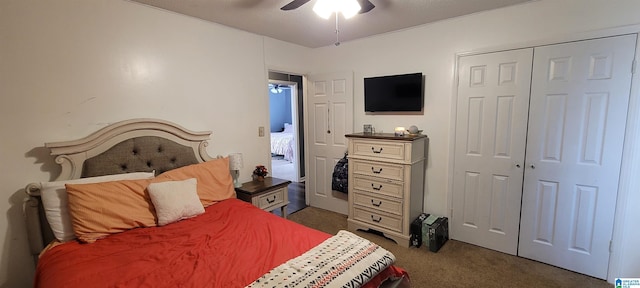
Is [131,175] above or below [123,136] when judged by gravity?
below

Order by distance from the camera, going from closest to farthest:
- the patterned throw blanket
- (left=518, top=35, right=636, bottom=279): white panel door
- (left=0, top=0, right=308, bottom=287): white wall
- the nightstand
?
the patterned throw blanket, (left=0, top=0, right=308, bottom=287): white wall, (left=518, top=35, right=636, bottom=279): white panel door, the nightstand

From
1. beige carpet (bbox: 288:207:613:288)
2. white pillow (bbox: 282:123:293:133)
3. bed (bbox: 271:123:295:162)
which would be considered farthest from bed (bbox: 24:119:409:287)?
white pillow (bbox: 282:123:293:133)

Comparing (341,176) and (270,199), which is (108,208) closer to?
(270,199)

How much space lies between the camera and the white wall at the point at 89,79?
178 cm

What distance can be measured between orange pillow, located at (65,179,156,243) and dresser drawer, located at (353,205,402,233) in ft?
6.50

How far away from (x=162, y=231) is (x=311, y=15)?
2.11m

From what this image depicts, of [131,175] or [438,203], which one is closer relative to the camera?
[131,175]

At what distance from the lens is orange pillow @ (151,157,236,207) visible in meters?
2.22

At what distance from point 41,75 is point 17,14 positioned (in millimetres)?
380

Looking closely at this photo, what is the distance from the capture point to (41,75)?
185cm

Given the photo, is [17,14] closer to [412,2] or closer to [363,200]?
[412,2]

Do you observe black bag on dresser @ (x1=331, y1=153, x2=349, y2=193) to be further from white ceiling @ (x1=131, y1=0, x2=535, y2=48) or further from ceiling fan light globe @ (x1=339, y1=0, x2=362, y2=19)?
ceiling fan light globe @ (x1=339, y1=0, x2=362, y2=19)

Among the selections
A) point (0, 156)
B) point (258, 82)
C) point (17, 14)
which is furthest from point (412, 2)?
point (0, 156)

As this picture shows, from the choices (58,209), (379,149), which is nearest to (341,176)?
(379,149)
